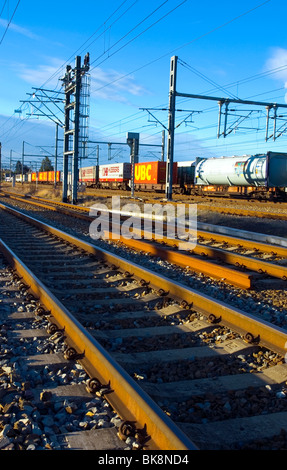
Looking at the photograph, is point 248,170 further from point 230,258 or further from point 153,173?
point 230,258

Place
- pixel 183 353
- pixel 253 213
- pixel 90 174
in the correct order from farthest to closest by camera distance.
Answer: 1. pixel 90 174
2. pixel 253 213
3. pixel 183 353

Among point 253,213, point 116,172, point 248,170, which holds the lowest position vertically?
point 253,213

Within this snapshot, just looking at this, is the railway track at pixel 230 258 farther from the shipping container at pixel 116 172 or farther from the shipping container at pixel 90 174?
the shipping container at pixel 90 174

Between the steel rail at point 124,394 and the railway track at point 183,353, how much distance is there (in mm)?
12

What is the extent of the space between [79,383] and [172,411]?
2.56 ft

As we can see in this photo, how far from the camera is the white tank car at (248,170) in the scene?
2666 centimetres

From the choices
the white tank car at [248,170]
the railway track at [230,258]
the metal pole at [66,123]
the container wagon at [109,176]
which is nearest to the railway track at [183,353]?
the railway track at [230,258]

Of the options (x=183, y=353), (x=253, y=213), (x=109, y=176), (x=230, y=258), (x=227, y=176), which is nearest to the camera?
(x=183, y=353)

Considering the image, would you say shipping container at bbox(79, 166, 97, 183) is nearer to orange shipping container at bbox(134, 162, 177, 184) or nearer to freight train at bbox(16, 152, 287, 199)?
freight train at bbox(16, 152, 287, 199)

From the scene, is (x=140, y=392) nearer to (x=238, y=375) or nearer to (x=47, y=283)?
(x=238, y=375)

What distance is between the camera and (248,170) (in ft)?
90.7

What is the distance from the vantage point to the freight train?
87.9 ft

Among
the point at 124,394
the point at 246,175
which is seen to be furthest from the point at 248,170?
the point at 124,394

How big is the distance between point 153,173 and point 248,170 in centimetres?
1187
